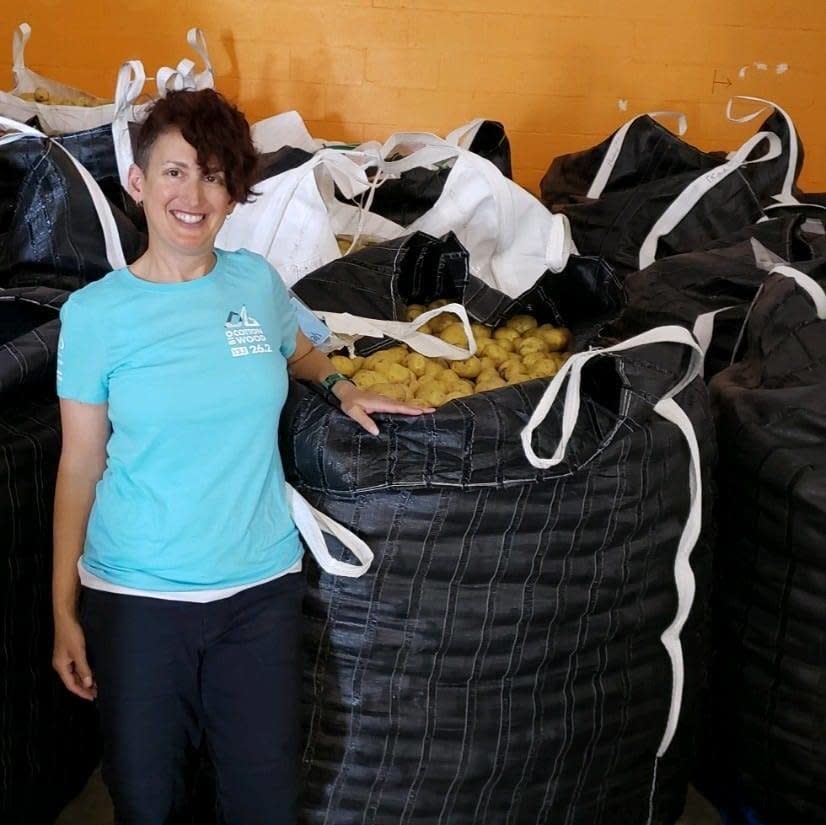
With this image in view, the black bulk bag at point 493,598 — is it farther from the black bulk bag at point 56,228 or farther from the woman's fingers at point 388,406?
the black bulk bag at point 56,228

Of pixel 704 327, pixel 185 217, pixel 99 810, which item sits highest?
pixel 185 217

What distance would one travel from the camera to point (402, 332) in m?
1.34

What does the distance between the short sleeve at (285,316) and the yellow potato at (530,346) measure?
1.26ft

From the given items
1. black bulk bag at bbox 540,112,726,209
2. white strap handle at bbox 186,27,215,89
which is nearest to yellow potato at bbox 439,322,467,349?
black bulk bag at bbox 540,112,726,209

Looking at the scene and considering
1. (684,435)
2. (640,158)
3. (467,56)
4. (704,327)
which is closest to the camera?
(684,435)

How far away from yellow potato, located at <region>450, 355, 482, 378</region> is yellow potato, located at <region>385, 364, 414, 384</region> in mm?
85

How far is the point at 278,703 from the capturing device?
104 centimetres

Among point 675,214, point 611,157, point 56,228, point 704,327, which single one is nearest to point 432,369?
point 704,327

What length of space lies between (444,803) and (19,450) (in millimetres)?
639

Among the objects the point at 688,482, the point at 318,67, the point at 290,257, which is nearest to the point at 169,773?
the point at 688,482

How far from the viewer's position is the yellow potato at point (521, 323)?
58.2 inches

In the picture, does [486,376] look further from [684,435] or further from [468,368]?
[684,435]

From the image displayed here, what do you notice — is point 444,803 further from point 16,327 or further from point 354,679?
point 16,327

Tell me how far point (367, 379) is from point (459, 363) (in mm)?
159
